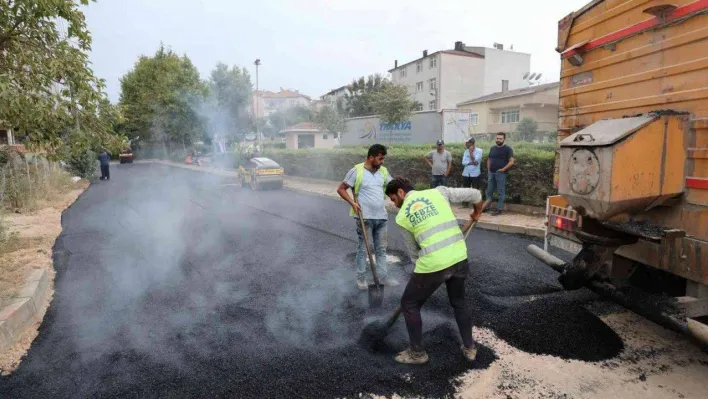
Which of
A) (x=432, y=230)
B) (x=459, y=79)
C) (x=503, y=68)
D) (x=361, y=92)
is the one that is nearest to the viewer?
(x=432, y=230)

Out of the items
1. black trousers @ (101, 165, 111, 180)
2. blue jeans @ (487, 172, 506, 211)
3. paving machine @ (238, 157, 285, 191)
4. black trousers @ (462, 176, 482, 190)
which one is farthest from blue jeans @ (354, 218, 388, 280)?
black trousers @ (101, 165, 111, 180)

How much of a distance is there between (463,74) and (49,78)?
153ft

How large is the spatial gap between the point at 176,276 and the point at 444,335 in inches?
138

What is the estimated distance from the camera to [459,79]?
46.2 m

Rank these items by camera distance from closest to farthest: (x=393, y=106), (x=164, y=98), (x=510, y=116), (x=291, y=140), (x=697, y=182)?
(x=697, y=182), (x=393, y=106), (x=164, y=98), (x=510, y=116), (x=291, y=140)

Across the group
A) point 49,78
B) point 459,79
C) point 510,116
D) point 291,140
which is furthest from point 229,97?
point 49,78

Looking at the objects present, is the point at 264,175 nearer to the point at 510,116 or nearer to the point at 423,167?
the point at 423,167

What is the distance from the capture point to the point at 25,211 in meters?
10.1

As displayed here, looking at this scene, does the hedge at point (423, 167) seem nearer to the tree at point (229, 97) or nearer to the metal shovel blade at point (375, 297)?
the metal shovel blade at point (375, 297)

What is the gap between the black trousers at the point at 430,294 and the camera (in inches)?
116

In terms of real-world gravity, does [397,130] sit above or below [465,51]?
below

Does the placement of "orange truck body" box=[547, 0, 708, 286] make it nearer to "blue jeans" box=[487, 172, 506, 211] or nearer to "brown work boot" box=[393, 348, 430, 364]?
"brown work boot" box=[393, 348, 430, 364]

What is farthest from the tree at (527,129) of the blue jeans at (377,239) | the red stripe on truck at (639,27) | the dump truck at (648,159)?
the blue jeans at (377,239)

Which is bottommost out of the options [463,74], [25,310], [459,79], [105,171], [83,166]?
[25,310]
